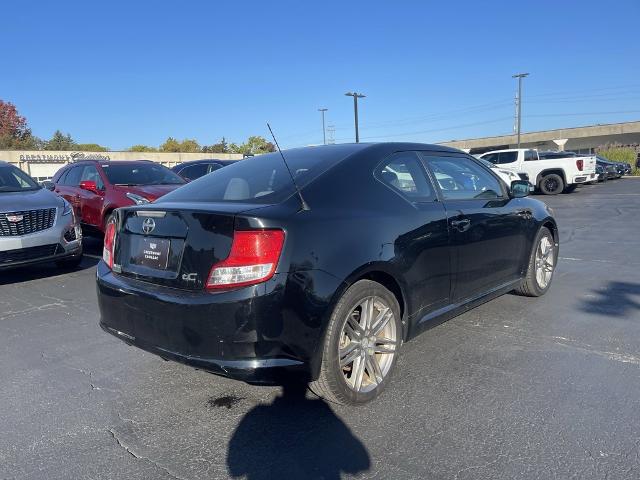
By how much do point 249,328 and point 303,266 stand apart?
432 mm

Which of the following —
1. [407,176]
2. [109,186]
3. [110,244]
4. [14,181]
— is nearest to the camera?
[110,244]

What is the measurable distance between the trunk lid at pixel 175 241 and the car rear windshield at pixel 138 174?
5933 millimetres

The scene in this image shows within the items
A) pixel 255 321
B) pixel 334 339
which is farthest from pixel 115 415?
pixel 334 339

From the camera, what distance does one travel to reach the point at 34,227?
21.2 ft

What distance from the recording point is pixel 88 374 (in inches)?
143

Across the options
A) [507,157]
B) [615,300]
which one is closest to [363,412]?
[615,300]

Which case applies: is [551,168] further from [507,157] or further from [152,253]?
[152,253]

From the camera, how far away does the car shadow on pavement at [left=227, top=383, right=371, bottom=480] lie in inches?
96.7

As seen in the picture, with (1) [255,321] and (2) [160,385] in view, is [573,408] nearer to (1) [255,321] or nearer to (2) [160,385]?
(1) [255,321]

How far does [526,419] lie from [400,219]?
1.41 m

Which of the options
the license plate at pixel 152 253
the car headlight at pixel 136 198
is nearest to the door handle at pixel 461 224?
the license plate at pixel 152 253

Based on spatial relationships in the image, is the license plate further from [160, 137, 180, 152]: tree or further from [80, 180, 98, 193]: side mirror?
[160, 137, 180, 152]: tree

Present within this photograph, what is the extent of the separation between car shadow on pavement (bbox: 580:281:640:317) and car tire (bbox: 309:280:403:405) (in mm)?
2631

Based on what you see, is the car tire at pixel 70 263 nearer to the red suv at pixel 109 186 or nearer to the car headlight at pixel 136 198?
the red suv at pixel 109 186
